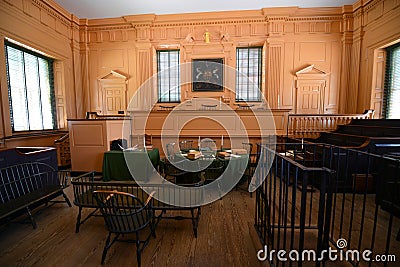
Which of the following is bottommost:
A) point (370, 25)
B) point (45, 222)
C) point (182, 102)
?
point (45, 222)

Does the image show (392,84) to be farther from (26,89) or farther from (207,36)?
(26,89)

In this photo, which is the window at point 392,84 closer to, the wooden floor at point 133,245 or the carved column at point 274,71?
the carved column at point 274,71

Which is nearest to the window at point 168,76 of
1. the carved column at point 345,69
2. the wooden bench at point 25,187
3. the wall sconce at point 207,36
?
the wall sconce at point 207,36

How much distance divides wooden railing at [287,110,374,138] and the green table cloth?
3680 millimetres

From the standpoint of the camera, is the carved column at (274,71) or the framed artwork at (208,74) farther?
the framed artwork at (208,74)

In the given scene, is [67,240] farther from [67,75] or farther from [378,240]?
[67,75]

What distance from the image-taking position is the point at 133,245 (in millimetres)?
2084

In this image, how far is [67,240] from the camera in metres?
2.17

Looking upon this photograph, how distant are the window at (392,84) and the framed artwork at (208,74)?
4648mm

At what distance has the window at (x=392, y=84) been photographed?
16.0 ft

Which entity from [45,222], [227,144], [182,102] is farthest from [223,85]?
[45,222]

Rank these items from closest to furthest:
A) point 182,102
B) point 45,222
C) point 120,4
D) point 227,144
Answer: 1. point 45,222
2. point 227,144
3. point 120,4
4. point 182,102

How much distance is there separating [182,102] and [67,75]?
391 centimetres

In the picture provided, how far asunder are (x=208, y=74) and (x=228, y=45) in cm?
116
